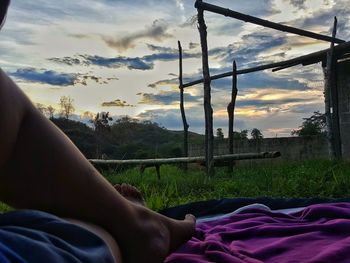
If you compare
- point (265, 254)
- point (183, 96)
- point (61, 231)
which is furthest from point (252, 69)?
point (61, 231)

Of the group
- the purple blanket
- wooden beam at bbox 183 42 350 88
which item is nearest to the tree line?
wooden beam at bbox 183 42 350 88

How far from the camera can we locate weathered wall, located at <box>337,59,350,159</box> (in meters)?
8.39

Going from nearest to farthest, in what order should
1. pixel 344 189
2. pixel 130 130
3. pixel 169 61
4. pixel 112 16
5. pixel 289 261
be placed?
pixel 289 261, pixel 344 189, pixel 112 16, pixel 169 61, pixel 130 130

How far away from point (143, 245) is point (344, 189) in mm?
3351

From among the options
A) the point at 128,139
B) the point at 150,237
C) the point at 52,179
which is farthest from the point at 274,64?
the point at 128,139

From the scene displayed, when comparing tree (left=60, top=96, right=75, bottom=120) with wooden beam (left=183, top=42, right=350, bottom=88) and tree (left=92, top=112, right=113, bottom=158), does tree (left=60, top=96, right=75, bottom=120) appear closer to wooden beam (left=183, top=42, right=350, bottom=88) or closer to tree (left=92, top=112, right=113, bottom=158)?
tree (left=92, top=112, right=113, bottom=158)

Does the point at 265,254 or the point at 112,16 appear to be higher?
the point at 112,16

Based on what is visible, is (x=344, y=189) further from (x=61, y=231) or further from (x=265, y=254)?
(x=61, y=231)

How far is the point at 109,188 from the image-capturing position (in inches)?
43.7

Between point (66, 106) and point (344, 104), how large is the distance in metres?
5.63

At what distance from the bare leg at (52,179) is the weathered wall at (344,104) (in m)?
7.81

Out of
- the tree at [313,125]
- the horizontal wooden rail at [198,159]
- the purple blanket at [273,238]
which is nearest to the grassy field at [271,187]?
the horizontal wooden rail at [198,159]

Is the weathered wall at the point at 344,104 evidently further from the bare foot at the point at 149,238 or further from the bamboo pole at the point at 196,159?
the bare foot at the point at 149,238

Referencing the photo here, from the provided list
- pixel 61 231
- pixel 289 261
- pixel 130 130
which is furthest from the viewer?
pixel 130 130
